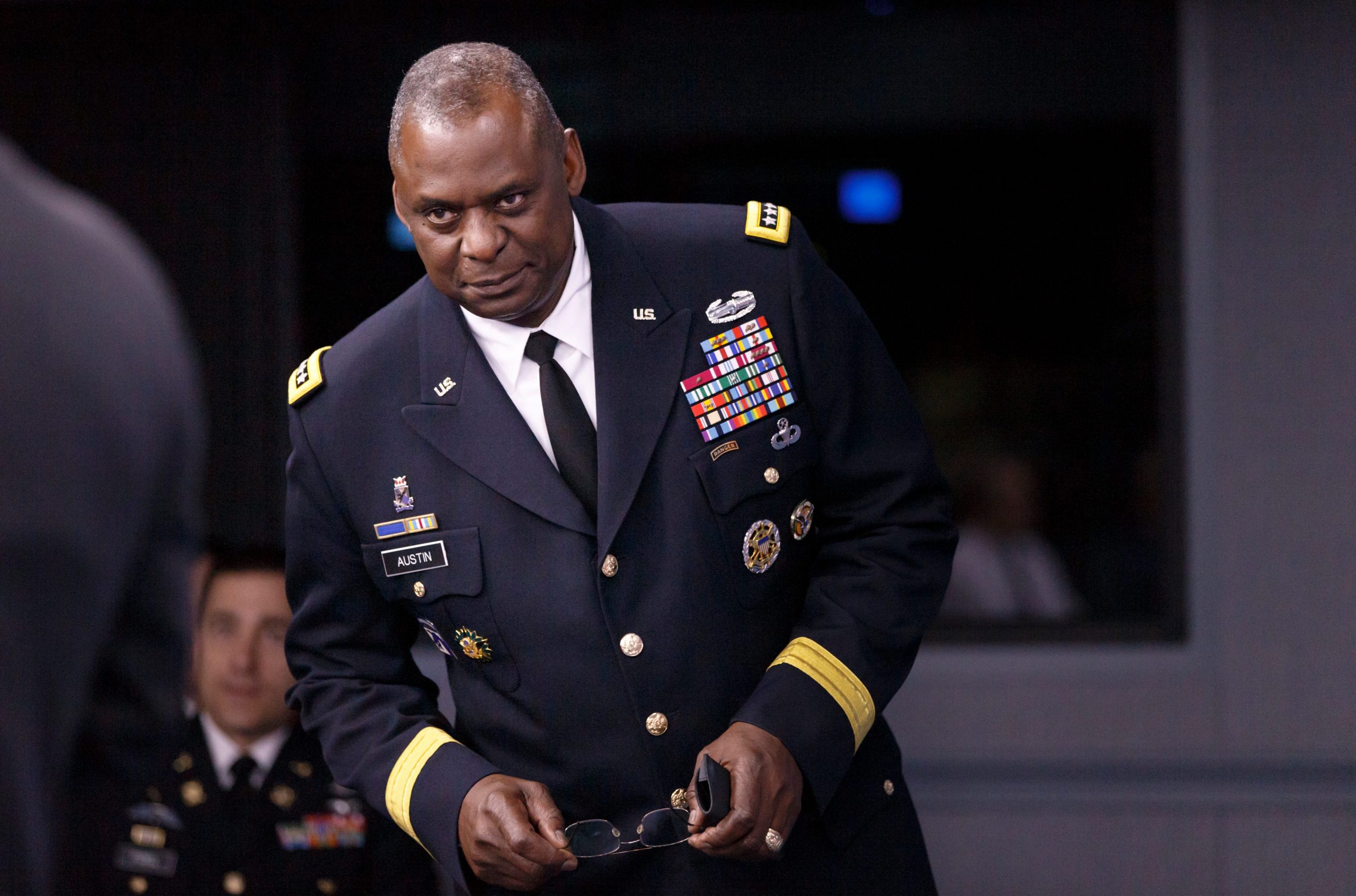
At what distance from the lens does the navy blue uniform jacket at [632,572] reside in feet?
5.97

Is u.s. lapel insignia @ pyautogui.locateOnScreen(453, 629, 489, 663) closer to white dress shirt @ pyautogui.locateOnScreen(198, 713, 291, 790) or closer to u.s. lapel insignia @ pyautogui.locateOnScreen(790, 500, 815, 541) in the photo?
u.s. lapel insignia @ pyautogui.locateOnScreen(790, 500, 815, 541)

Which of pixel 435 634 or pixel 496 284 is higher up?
pixel 496 284

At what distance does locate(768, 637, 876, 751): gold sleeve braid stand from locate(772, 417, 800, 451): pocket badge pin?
26 centimetres

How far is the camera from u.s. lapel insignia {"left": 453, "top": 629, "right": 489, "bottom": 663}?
187 centimetres

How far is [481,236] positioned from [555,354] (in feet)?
0.75

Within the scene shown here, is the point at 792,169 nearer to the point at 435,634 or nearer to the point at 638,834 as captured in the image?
the point at 435,634

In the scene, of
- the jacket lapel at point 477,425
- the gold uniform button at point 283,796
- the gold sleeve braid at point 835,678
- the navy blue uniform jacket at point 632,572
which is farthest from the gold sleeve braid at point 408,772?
the gold uniform button at point 283,796

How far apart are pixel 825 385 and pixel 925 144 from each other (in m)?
3.02

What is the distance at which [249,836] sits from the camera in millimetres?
2850

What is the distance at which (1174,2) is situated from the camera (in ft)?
12.8

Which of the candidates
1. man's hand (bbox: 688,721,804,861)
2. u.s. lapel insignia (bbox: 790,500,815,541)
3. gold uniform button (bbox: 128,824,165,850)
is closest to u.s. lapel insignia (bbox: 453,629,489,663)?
man's hand (bbox: 688,721,804,861)

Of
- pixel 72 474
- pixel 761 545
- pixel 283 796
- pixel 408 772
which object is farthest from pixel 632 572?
pixel 283 796

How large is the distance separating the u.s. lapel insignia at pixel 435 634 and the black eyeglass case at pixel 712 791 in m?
0.44

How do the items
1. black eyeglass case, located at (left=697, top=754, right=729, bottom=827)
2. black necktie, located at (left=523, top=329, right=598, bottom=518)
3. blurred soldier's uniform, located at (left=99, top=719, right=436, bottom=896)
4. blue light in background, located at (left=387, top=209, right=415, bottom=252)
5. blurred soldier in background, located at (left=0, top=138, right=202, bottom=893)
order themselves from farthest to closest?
1. blue light in background, located at (left=387, top=209, right=415, bottom=252)
2. blurred soldier's uniform, located at (left=99, top=719, right=436, bottom=896)
3. black necktie, located at (left=523, top=329, right=598, bottom=518)
4. black eyeglass case, located at (left=697, top=754, right=729, bottom=827)
5. blurred soldier in background, located at (left=0, top=138, right=202, bottom=893)
